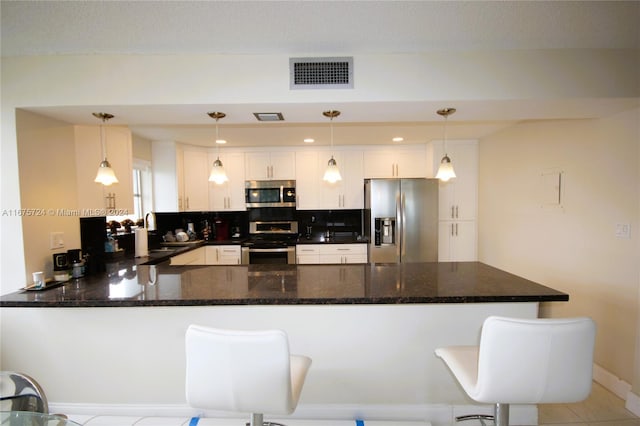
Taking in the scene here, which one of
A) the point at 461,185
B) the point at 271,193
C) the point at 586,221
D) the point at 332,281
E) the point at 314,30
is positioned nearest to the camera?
the point at 314,30

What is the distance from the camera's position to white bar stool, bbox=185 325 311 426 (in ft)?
3.43

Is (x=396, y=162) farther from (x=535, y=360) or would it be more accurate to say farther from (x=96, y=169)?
(x=96, y=169)

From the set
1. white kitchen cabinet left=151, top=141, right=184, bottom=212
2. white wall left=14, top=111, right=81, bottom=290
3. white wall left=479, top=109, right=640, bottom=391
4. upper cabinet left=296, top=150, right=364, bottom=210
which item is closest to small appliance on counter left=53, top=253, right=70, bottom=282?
white wall left=14, top=111, right=81, bottom=290

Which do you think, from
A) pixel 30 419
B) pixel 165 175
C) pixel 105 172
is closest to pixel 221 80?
pixel 105 172

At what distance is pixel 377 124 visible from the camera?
3066 mm

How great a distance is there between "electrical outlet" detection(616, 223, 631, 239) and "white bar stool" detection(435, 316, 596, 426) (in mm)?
1501

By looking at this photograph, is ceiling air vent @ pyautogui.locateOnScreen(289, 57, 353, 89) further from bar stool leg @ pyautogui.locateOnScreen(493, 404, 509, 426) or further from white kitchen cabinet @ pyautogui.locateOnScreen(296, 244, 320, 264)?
white kitchen cabinet @ pyautogui.locateOnScreen(296, 244, 320, 264)

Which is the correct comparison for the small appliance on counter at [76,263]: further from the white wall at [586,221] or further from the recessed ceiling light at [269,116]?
the white wall at [586,221]

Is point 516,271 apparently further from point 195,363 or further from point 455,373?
point 195,363

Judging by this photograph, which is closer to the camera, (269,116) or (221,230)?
(269,116)

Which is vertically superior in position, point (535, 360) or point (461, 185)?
point (461, 185)

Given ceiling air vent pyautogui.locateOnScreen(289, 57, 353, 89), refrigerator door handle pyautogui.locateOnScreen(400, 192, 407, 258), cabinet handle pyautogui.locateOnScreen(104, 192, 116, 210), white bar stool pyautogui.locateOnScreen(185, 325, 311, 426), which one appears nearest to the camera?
white bar stool pyautogui.locateOnScreen(185, 325, 311, 426)

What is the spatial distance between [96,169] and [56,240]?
645mm

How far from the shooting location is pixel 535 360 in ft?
3.49
